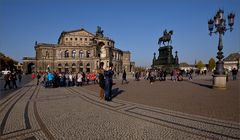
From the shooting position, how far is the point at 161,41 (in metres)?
43.9

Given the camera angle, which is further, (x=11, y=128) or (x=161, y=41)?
(x=161, y=41)

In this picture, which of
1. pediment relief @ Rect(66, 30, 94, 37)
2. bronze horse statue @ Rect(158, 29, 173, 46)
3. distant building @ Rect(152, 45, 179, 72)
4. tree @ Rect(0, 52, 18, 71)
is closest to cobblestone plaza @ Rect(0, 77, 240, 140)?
distant building @ Rect(152, 45, 179, 72)

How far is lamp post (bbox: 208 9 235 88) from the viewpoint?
1530 centimetres

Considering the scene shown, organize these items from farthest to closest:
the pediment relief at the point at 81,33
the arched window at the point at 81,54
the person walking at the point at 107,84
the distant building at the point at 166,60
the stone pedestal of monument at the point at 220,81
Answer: the pediment relief at the point at 81,33
the arched window at the point at 81,54
the distant building at the point at 166,60
the stone pedestal of monument at the point at 220,81
the person walking at the point at 107,84

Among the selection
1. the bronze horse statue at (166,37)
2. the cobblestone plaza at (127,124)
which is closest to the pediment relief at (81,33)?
the bronze horse statue at (166,37)

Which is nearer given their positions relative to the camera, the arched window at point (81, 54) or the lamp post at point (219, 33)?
the lamp post at point (219, 33)

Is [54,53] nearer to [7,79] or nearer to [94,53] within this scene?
[94,53]

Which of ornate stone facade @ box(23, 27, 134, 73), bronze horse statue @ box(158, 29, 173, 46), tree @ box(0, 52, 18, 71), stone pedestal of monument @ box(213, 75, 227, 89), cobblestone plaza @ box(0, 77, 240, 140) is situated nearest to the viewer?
cobblestone plaza @ box(0, 77, 240, 140)

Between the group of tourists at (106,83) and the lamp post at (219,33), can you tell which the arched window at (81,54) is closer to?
the lamp post at (219,33)

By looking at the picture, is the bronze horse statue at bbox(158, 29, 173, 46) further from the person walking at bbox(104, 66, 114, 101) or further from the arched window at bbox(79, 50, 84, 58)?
the arched window at bbox(79, 50, 84, 58)

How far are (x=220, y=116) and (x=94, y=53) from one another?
88.7 meters

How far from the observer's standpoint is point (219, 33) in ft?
53.8

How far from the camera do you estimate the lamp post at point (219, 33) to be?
15.3 meters

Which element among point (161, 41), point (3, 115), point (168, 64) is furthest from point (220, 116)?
point (161, 41)
